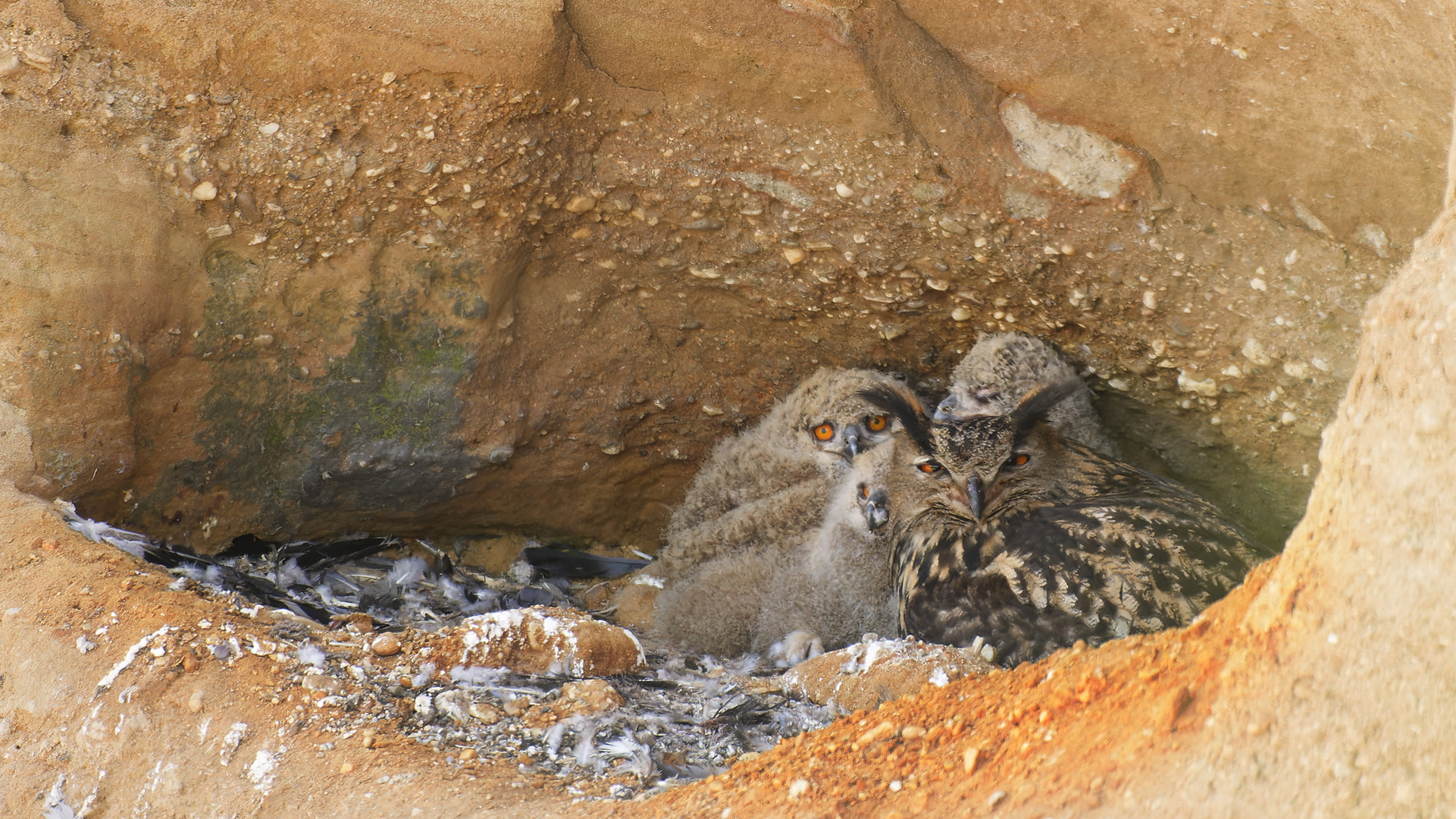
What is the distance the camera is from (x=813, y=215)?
3.51m

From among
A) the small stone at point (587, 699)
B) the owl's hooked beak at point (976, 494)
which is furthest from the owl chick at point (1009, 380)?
the small stone at point (587, 699)

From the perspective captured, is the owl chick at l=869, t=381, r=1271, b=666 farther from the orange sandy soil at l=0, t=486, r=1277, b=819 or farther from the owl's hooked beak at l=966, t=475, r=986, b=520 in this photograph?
the orange sandy soil at l=0, t=486, r=1277, b=819

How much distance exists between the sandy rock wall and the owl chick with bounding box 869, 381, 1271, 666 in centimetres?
36

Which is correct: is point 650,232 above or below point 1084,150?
below

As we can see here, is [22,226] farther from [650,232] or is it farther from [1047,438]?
[1047,438]

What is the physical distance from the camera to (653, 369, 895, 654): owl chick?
11.7ft

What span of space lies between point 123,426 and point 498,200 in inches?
55.2

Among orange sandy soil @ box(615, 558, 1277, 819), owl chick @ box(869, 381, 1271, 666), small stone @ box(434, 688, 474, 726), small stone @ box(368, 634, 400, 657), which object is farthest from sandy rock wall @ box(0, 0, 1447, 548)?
orange sandy soil @ box(615, 558, 1277, 819)

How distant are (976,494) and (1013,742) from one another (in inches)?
75.3

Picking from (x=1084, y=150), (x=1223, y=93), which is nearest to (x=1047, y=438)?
(x=1084, y=150)

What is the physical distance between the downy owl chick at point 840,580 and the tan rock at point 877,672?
0.55m

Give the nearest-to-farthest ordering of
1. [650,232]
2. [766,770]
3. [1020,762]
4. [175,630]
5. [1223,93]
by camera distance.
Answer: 1. [1020,762]
2. [766,770]
3. [175,630]
4. [1223,93]
5. [650,232]

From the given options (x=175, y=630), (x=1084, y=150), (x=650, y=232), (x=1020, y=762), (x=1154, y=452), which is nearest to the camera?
(x=1020, y=762)

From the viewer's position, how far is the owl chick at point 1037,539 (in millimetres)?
2863
